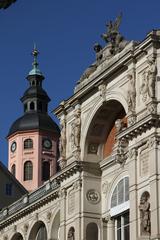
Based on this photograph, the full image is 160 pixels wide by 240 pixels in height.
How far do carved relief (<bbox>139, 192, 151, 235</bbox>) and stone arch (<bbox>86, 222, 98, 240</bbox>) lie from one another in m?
5.85

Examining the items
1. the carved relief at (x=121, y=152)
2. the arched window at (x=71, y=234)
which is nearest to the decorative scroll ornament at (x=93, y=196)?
the arched window at (x=71, y=234)

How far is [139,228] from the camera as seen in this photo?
24922 millimetres

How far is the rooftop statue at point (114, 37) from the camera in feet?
98.4

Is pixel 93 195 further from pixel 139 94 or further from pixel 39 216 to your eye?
pixel 39 216

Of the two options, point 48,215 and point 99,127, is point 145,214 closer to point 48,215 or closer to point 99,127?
point 99,127

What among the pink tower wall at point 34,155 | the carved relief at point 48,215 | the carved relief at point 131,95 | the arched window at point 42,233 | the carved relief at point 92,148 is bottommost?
the arched window at point 42,233

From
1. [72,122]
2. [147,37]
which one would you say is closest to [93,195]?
[72,122]

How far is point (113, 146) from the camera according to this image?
30.9 meters

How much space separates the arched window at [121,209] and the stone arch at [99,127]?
267cm

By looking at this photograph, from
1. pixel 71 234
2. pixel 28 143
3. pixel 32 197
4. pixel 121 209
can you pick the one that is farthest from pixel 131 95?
pixel 28 143

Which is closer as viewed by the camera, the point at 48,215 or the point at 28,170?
the point at 48,215

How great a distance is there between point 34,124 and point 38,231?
33.2 metres

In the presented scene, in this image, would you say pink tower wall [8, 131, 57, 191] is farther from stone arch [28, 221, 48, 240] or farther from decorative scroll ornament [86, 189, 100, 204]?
decorative scroll ornament [86, 189, 100, 204]

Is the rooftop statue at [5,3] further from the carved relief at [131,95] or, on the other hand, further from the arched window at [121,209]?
the arched window at [121,209]
